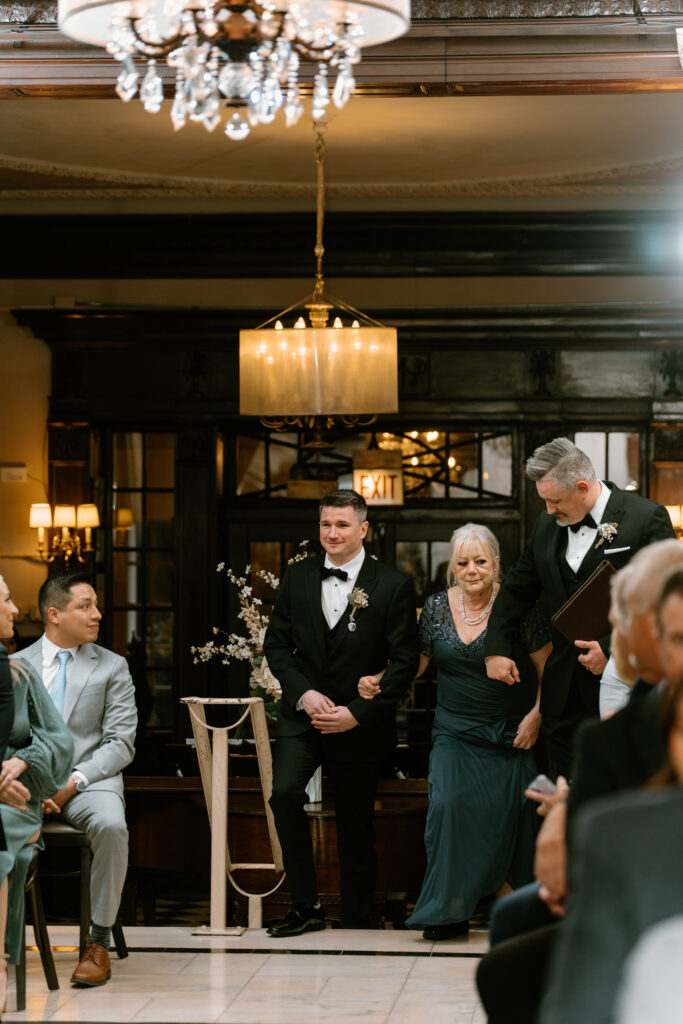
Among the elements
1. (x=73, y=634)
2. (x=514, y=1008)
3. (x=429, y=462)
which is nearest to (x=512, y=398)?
(x=429, y=462)

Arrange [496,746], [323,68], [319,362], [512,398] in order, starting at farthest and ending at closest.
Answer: [512,398] < [319,362] < [496,746] < [323,68]

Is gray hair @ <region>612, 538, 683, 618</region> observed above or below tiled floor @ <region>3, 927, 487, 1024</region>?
above

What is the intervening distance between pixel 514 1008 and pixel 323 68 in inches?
99.5

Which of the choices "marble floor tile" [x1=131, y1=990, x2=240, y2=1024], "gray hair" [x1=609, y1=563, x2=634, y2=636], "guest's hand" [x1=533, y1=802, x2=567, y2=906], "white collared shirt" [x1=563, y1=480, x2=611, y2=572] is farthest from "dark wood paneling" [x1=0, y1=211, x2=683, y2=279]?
"guest's hand" [x1=533, y1=802, x2=567, y2=906]

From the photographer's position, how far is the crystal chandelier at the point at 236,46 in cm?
383

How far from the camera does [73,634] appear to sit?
5188 mm

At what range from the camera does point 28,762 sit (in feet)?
14.8

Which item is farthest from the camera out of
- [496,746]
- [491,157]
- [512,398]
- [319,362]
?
[512,398]

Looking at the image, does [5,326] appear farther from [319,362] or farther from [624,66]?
[624,66]

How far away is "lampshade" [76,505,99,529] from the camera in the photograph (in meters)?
9.98

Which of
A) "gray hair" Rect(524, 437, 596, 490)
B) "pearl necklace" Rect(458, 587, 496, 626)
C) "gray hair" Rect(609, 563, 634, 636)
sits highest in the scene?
"gray hair" Rect(524, 437, 596, 490)

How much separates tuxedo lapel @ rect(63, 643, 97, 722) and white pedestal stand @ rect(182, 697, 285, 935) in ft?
1.46

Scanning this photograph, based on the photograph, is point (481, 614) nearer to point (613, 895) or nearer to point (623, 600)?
point (623, 600)

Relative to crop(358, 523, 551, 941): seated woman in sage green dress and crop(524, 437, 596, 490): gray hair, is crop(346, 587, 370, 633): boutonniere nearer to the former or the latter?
crop(358, 523, 551, 941): seated woman in sage green dress
